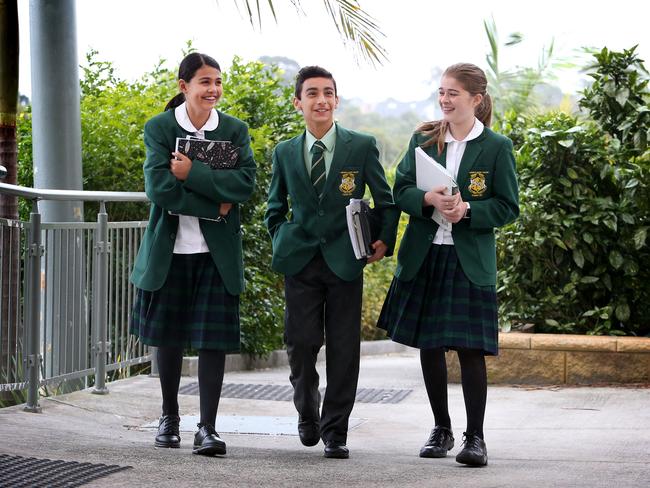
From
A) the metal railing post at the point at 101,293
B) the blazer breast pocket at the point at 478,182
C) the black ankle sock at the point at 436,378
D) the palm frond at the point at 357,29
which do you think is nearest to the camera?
the blazer breast pocket at the point at 478,182

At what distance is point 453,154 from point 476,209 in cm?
31

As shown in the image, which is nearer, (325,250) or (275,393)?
(325,250)

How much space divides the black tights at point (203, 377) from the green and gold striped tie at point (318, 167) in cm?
86

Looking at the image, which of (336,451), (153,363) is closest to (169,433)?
(336,451)

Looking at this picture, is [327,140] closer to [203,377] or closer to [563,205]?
[203,377]

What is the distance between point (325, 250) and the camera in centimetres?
482

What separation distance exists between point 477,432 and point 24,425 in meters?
2.19

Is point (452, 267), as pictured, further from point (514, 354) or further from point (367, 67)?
point (367, 67)

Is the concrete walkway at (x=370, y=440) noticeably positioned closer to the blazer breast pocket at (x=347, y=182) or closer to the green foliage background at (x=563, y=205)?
the green foliage background at (x=563, y=205)

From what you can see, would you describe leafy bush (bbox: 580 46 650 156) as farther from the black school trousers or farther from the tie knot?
the black school trousers

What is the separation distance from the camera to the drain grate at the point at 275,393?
708 centimetres

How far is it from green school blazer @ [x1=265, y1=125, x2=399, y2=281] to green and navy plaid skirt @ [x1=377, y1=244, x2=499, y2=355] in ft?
0.71

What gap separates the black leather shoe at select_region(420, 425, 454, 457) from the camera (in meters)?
4.88

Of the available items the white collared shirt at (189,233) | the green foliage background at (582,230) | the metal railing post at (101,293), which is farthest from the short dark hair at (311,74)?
the green foliage background at (582,230)
